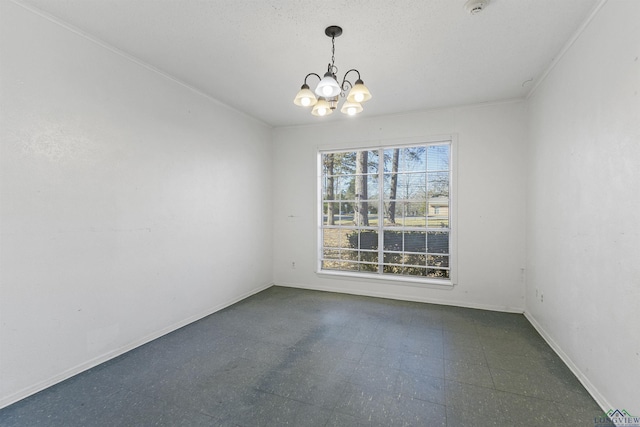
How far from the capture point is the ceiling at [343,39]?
206 centimetres

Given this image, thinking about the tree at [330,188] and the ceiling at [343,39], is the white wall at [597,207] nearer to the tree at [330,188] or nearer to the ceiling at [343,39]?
the ceiling at [343,39]

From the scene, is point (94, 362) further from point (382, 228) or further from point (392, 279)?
point (382, 228)

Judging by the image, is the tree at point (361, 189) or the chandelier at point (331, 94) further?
the tree at point (361, 189)

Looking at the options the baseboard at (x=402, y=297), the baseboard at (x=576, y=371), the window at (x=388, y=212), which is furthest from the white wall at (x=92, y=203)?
the baseboard at (x=576, y=371)

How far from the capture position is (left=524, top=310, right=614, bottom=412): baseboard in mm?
1910

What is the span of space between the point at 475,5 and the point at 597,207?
5.47 feet

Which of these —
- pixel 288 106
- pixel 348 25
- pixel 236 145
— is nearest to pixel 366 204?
pixel 288 106

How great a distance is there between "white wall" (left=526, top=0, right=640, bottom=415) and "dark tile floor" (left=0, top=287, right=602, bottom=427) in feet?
1.07

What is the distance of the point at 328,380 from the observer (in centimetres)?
225

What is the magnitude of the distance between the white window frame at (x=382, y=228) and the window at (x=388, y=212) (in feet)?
0.11

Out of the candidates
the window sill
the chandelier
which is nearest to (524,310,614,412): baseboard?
the window sill

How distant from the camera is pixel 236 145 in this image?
4.16 metres

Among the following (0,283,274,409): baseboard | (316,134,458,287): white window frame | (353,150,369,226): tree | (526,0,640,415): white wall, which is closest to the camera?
(526,0,640,415): white wall

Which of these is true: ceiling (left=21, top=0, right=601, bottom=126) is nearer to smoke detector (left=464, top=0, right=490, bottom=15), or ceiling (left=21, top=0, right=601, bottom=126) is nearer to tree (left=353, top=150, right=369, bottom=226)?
smoke detector (left=464, top=0, right=490, bottom=15)
